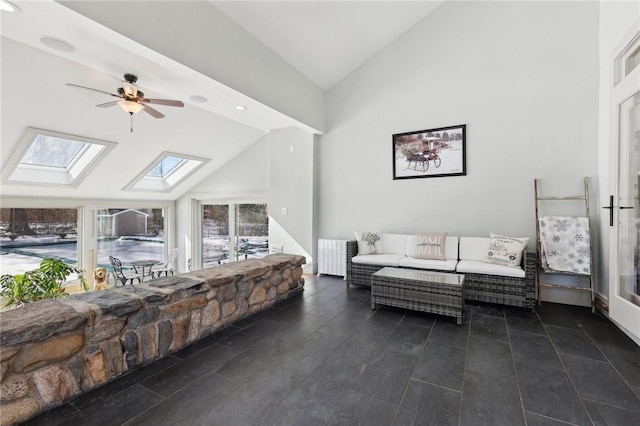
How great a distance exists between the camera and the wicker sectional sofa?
11.0 feet

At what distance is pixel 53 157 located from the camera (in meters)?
4.91

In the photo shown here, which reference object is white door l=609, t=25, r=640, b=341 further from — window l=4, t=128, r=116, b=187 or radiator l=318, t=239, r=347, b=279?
window l=4, t=128, r=116, b=187

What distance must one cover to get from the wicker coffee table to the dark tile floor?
0.17 metres

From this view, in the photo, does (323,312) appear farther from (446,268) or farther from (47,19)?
(47,19)

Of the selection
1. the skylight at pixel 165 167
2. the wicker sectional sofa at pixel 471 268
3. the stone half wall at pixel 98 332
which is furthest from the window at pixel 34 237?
the wicker sectional sofa at pixel 471 268

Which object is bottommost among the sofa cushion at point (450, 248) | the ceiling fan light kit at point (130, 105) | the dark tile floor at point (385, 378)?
the dark tile floor at point (385, 378)

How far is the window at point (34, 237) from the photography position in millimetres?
5207

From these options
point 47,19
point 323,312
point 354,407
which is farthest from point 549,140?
point 47,19

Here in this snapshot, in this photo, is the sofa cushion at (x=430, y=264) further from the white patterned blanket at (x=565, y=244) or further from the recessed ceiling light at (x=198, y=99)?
the recessed ceiling light at (x=198, y=99)

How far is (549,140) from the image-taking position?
3812 millimetres

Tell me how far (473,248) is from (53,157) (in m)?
6.58

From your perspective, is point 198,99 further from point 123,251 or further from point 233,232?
point 123,251

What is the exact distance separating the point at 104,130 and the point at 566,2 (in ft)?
21.1

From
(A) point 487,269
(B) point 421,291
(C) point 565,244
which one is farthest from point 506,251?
(B) point 421,291
